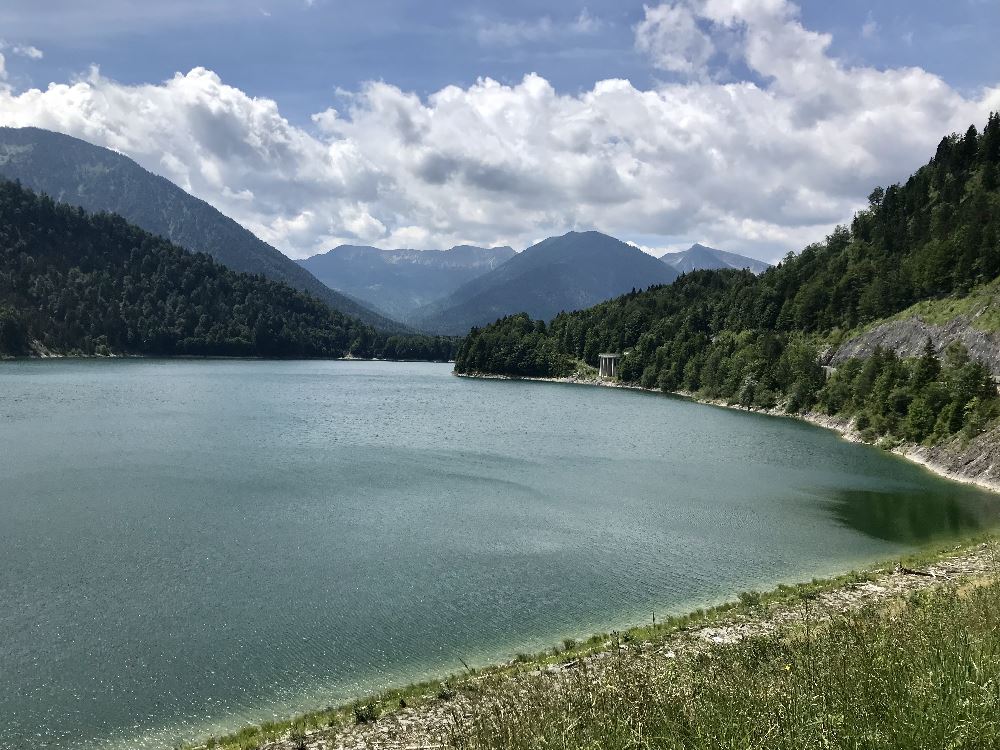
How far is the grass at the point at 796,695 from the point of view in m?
10.9

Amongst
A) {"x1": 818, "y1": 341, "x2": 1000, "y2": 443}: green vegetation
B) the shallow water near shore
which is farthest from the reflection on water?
{"x1": 818, "y1": 341, "x2": 1000, "y2": 443}: green vegetation

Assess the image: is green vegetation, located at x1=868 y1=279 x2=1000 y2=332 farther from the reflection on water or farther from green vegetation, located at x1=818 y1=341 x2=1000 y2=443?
the reflection on water

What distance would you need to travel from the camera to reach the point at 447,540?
39.4 meters

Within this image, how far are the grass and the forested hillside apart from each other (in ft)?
183

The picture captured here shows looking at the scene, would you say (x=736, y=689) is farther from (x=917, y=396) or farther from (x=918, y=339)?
(x=918, y=339)

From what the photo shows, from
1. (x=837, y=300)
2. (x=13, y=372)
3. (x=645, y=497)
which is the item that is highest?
(x=837, y=300)

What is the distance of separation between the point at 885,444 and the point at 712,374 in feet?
246

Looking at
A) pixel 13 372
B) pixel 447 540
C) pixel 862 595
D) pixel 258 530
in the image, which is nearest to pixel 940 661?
pixel 862 595

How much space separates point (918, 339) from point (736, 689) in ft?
323

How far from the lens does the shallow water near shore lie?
23.0 m

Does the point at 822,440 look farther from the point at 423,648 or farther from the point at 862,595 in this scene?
the point at 423,648

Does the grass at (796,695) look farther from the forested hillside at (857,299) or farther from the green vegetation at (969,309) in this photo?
the green vegetation at (969,309)

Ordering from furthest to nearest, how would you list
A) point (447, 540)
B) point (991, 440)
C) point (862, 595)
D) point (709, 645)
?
point (991, 440) → point (447, 540) → point (862, 595) → point (709, 645)

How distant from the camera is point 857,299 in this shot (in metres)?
131
